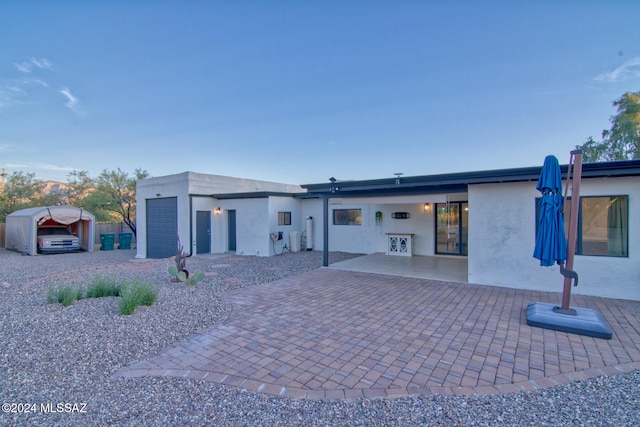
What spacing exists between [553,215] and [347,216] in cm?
939

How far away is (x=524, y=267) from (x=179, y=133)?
14.6m

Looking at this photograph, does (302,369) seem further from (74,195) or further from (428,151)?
(74,195)

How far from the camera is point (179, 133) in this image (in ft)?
44.8

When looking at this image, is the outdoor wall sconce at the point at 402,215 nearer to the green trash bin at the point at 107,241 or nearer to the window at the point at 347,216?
the window at the point at 347,216

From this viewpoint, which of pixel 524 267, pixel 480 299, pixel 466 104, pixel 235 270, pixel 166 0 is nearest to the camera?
pixel 480 299

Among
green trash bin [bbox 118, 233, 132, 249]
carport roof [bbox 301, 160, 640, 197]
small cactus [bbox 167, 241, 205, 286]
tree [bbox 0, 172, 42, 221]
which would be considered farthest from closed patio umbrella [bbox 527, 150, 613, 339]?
tree [bbox 0, 172, 42, 221]

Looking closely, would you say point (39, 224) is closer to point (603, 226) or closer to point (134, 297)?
point (134, 297)

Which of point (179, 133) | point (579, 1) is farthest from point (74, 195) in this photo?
point (579, 1)

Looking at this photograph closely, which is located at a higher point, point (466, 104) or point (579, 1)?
point (579, 1)

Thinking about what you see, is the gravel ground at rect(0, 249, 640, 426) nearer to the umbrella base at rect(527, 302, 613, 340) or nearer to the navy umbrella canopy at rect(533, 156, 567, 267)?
the umbrella base at rect(527, 302, 613, 340)

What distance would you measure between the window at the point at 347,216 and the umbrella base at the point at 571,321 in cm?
891

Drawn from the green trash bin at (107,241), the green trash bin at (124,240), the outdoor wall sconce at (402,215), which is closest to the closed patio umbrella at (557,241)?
the outdoor wall sconce at (402,215)

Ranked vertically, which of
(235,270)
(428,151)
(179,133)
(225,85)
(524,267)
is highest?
(225,85)

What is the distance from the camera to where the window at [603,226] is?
5.80 meters
